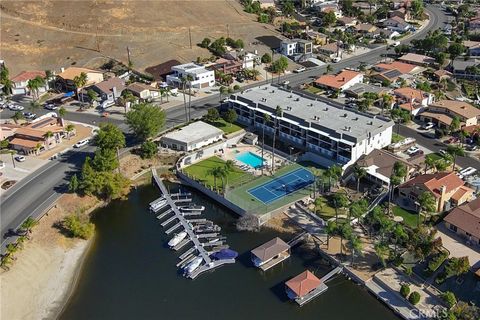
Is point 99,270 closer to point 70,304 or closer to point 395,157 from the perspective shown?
point 70,304

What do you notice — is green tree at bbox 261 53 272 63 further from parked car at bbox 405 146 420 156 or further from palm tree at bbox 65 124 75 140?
palm tree at bbox 65 124 75 140

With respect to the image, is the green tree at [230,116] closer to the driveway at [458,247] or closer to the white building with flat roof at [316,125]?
the white building with flat roof at [316,125]

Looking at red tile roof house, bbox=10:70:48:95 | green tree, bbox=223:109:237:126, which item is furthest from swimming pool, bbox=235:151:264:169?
red tile roof house, bbox=10:70:48:95

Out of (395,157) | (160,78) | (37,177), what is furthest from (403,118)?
(37,177)

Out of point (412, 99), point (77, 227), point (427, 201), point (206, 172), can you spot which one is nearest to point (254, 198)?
point (206, 172)

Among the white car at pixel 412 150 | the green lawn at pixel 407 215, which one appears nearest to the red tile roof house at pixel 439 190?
the green lawn at pixel 407 215

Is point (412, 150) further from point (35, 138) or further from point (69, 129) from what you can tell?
point (35, 138)

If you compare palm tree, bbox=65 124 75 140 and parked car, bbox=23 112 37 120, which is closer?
palm tree, bbox=65 124 75 140
